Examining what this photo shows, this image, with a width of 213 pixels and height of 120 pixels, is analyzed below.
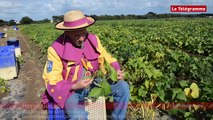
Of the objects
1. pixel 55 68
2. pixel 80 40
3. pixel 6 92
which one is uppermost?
pixel 80 40

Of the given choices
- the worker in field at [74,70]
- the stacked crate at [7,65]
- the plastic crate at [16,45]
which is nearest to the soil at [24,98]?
the stacked crate at [7,65]

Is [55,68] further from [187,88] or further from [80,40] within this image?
[187,88]

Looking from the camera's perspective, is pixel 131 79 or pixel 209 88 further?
pixel 131 79

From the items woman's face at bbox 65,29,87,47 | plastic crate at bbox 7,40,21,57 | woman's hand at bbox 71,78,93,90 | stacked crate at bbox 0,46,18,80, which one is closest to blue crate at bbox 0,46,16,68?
stacked crate at bbox 0,46,18,80

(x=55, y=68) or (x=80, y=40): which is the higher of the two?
(x=80, y=40)

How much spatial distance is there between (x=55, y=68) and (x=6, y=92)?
10.5ft

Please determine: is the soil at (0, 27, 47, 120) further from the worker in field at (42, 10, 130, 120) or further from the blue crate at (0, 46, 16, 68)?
the worker in field at (42, 10, 130, 120)

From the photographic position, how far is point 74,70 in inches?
118

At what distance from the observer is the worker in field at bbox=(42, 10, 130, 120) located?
2.82 metres

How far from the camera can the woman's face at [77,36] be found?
2946mm

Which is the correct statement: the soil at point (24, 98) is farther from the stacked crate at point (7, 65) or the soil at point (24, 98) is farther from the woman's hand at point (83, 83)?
the woman's hand at point (83, 83)

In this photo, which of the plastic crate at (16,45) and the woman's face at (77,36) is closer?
the woman's face at (77,36)

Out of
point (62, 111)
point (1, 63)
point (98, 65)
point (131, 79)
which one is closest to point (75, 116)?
point (62, 111)

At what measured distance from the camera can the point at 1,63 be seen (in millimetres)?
→ 6539
